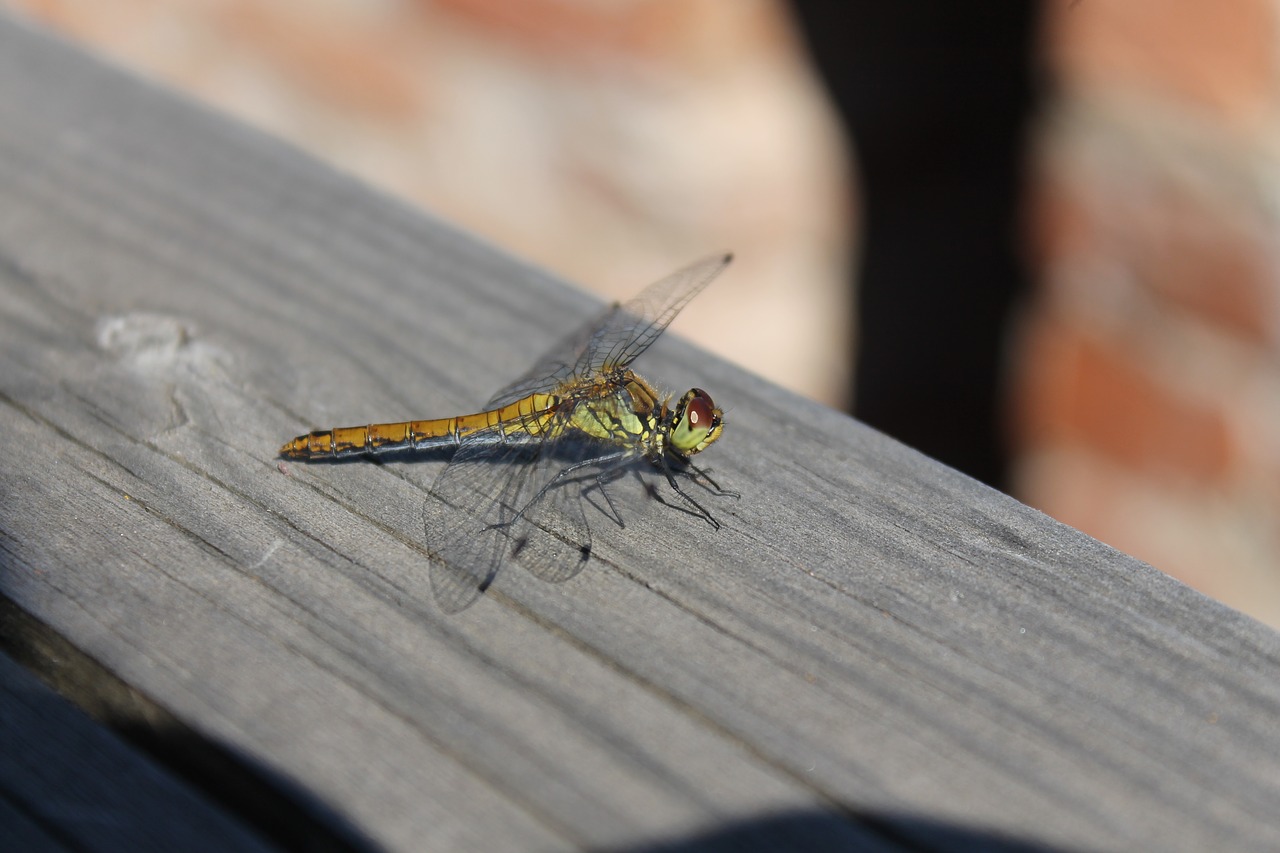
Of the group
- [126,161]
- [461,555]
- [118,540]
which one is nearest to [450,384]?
[461,555]

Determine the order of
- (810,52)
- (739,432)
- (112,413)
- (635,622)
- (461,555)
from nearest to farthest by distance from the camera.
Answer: (635,622) → (461,555) → (112,413) → (739,432) → (810,52)

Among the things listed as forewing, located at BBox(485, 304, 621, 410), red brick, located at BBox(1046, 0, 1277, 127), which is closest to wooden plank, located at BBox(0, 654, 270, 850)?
forewing, located at BBox(485, 304, 621, 410)

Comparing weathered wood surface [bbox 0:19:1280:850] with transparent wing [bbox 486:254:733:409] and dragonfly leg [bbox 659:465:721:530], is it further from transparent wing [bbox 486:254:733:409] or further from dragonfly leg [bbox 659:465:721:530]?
transparent wing [bbox 486:254:733:409]

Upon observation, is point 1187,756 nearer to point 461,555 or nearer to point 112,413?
point 461,555

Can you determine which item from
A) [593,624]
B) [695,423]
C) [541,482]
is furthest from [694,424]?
[593,624]

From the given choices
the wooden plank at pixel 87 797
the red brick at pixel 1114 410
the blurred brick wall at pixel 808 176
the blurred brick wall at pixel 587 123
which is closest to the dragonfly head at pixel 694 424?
the wooden plank at pixel 87 797

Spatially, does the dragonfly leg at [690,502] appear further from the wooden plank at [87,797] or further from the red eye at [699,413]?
the wooden plank at [87,797]
